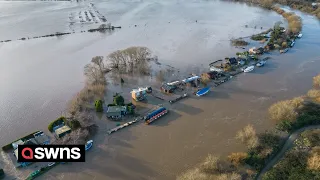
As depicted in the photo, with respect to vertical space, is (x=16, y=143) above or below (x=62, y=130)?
below

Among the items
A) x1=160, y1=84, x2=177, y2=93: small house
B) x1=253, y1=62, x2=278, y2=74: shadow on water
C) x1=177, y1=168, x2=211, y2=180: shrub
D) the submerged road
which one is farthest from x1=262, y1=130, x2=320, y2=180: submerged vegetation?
x1=253, y1=62, x2=278, y2=74: shadow on water

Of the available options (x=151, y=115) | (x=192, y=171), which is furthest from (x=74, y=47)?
(x=192, y=171)

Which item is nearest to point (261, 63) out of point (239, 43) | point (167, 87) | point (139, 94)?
point (239, 43)

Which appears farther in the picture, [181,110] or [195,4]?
[195,4]

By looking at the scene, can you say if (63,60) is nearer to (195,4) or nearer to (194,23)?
(194,23)

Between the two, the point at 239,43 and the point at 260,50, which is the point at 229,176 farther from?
the point at 239,43

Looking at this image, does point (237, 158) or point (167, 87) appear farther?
point (167, 87)

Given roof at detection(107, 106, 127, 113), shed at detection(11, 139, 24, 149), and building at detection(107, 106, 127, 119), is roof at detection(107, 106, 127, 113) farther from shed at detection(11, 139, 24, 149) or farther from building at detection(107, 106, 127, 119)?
shed at detection(11, 139, 24, 149)
